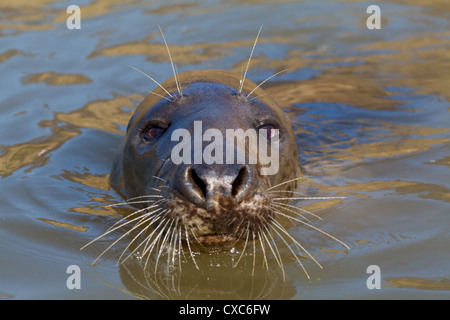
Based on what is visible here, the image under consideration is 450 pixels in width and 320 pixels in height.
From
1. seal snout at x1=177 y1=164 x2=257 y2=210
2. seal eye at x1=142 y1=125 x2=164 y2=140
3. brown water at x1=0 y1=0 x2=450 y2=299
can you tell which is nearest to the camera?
seal snout at x1=177 y1=164 x2=257 y2=210

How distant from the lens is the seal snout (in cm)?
359

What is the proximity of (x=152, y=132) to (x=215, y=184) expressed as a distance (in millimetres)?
1195

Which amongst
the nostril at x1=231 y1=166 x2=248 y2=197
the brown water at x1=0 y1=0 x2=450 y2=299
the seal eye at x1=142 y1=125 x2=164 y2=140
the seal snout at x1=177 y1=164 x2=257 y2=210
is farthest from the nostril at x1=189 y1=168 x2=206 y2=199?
the seal eye at x1=142 y1=125 x2=164 y2=140

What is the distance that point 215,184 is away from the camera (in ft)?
11.8

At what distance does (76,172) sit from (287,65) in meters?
3.48

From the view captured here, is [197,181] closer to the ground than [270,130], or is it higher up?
closer to the ground

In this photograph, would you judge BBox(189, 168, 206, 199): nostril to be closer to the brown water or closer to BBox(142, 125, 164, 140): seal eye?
the brown water

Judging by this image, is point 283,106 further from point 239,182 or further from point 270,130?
point 239,182

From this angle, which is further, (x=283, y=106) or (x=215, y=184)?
(x=283, y=106)

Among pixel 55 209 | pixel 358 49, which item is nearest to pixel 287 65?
pixel 358 49

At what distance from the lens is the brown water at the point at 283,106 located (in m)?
4.09

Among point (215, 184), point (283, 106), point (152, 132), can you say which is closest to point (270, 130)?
point (152, 132)
